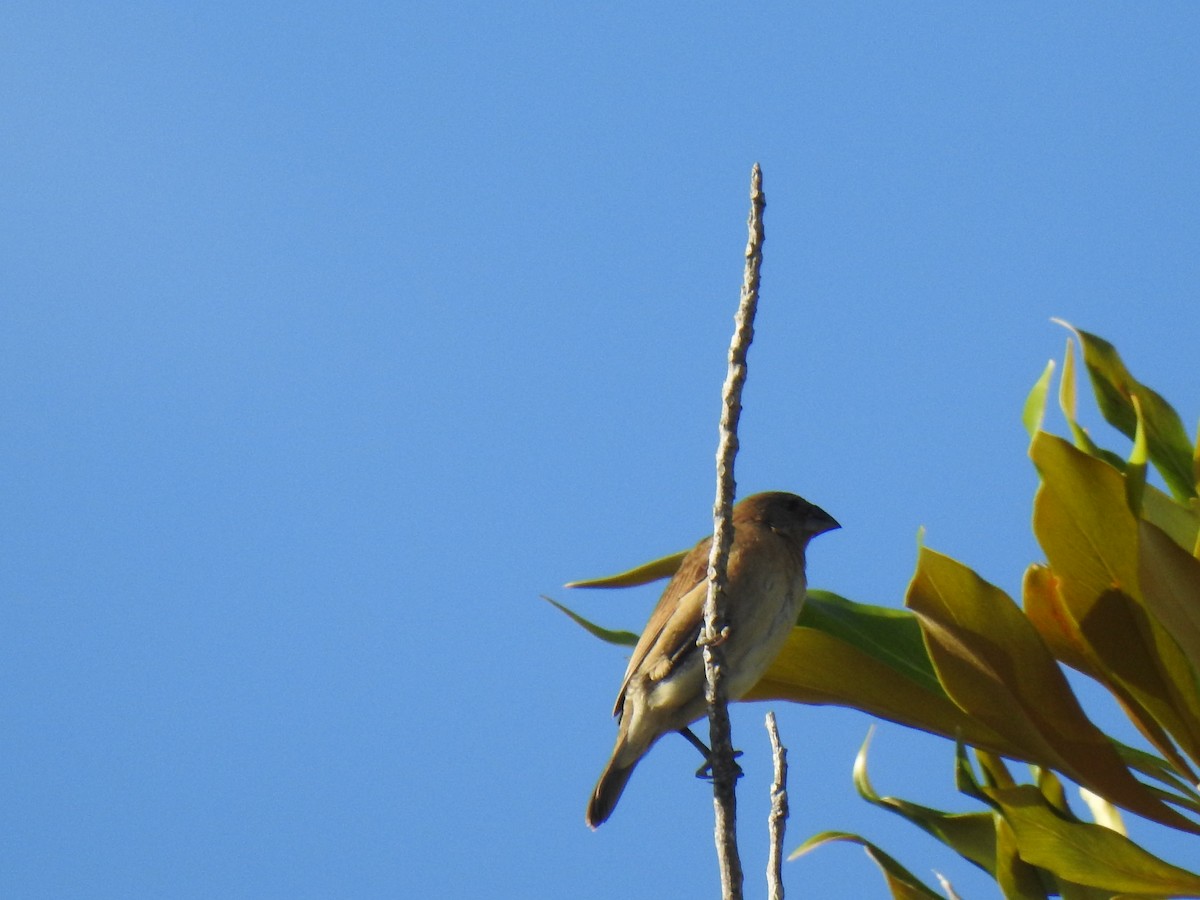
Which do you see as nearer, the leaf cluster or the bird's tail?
the leaf cluster

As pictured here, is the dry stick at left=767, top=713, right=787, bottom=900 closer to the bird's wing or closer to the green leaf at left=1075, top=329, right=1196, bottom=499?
the bird's wing

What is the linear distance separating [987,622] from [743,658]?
69 cm

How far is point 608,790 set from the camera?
443 cm

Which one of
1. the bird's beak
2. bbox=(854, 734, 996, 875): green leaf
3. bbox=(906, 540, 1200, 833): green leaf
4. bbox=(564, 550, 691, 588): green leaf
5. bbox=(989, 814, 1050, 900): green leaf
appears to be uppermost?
the bird's beak

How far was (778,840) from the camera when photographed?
2803 mm

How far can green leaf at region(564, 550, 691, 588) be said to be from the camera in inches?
167

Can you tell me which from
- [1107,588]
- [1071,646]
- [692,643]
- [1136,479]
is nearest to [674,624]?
[692,643]

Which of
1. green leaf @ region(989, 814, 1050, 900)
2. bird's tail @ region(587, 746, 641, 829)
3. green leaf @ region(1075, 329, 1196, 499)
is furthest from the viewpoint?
bird's tail @ region(587, 746, 641, 829)

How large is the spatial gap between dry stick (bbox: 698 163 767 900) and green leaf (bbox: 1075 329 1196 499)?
1.87 meters

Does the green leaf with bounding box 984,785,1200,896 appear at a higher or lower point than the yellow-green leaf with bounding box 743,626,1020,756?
lower

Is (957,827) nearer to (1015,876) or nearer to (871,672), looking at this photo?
(1015,876)

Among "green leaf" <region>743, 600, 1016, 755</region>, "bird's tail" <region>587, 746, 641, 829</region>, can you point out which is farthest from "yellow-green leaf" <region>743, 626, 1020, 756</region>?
"bird's tail" <region>587, 746, 641, 829</region>

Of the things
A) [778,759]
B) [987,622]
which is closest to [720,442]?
[778,759]

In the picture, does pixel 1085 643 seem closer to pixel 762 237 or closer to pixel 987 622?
pixel 987 622
